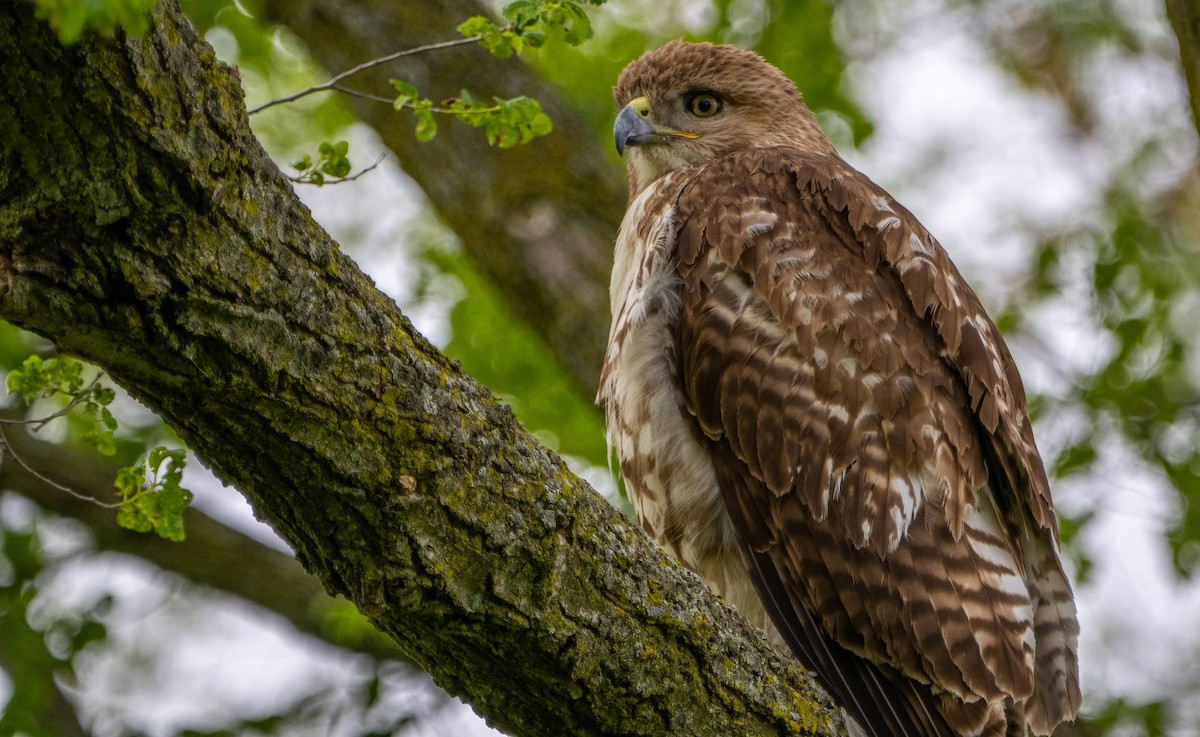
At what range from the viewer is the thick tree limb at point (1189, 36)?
11.3ft

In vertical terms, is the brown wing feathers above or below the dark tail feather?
above

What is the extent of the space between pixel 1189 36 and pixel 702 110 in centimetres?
221

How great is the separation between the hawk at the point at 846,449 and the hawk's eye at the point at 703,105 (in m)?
1.11

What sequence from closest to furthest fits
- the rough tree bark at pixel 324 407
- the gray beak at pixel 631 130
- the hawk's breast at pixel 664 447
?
the rough tree bark at pixel 324 407, the hawk's breast at pixel 664 447, the gray beak at pixel 631 130

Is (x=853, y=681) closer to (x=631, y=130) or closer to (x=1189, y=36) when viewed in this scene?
(x=1189, y=36)

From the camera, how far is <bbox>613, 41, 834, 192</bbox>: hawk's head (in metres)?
5.24

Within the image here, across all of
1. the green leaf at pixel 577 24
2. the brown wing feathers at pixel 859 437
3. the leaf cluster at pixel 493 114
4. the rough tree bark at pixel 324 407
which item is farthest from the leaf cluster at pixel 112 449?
the brown wing feathers at pixel 859 437

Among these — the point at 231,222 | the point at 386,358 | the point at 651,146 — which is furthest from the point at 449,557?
the point at 651,146

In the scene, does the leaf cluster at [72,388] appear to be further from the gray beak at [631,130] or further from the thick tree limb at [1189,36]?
the thick tree limb at [1189,36]

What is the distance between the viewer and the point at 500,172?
6.15 meters

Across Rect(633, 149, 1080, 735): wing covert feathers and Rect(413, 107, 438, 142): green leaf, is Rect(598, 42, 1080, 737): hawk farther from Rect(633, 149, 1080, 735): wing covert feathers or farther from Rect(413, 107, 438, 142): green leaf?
Rect(413, 107, 438, 142): green leaf

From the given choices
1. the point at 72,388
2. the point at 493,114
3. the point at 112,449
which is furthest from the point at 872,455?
the point at 72,388

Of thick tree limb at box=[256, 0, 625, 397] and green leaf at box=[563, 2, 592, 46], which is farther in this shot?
thick tree limb at box=[256, 0, 625, 397]

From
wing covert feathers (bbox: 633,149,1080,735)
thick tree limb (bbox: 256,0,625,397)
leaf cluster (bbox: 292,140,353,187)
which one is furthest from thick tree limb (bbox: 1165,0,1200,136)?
thick tree limb (bbox: 256,0,625,397)
